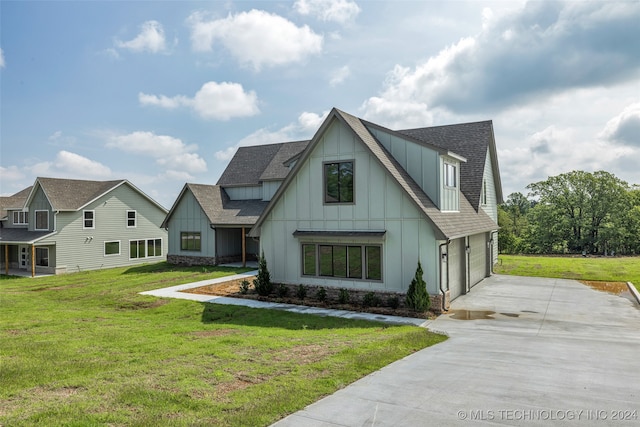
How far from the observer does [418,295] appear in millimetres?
13422

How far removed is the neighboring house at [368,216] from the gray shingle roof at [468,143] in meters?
3.60

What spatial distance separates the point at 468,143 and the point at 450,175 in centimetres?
827

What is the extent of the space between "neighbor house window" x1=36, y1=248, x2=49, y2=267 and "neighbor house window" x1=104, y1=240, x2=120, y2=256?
3.78 meters

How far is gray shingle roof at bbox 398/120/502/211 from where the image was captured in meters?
21.1

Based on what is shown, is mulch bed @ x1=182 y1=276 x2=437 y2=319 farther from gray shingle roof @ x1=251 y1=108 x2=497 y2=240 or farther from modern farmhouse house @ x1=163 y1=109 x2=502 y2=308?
gray shingle roof @ x1=251 y1=108 x2=497 y2=240

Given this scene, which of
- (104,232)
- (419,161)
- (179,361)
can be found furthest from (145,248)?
(179,361)

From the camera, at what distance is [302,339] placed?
1003 centimetres

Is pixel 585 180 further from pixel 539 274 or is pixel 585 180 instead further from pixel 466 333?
pixel 466 333

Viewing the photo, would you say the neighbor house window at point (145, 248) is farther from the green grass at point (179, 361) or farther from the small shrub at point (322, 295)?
the small shrub at point (322, 295)

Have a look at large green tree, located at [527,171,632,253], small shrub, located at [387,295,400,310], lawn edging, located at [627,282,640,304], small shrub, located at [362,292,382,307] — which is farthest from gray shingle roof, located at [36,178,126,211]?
large green tree, located at [527,171,632,253]

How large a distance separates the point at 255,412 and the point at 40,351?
6.29 meters

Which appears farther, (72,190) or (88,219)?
(72,190)

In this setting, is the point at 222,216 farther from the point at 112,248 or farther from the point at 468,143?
the point at 468,143

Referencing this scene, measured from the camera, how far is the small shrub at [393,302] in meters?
14.1
